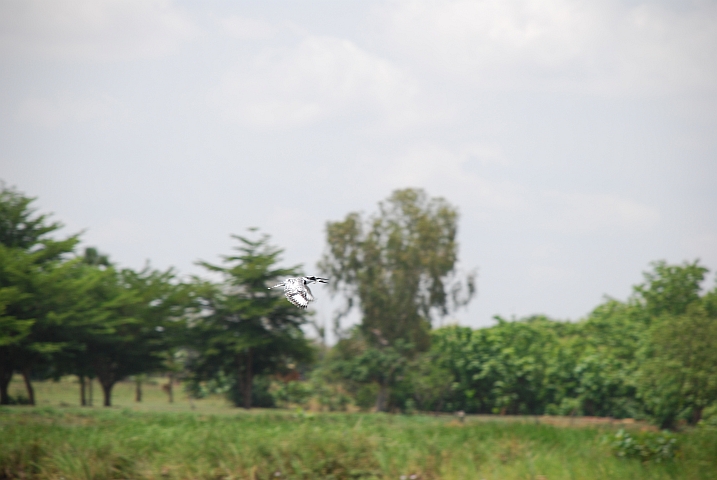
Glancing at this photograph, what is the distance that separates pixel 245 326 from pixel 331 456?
12512 millimetres

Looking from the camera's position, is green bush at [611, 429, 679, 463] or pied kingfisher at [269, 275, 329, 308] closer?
pied kingfisher at [269, 275, 329, 308]

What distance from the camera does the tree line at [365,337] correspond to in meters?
21.4

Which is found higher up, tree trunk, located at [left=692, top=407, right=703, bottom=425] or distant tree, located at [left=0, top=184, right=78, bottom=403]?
distant tree, located at [left=0, top=184, right=78, bottom=403]

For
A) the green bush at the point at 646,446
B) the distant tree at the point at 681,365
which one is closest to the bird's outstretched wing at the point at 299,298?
the green bush at the point at 646,446

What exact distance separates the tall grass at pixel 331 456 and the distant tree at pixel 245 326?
23.9 ft

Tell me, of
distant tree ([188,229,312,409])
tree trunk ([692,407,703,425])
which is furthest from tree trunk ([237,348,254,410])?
tree trunk ([692,407,703,425])

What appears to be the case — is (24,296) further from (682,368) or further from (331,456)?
(682,368)

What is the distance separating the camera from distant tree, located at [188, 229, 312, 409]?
2041 centimetres

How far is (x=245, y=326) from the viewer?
2312 cm

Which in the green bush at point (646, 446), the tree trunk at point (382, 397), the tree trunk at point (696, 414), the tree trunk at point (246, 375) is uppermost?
the tree trunk at point (246, 375)

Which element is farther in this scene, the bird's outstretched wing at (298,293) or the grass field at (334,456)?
the grass field at (334,456)

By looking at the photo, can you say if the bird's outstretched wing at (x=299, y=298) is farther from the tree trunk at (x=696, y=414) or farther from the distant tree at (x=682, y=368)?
the tree trunk at (x=696, y=414)

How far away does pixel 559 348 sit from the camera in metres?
27.7

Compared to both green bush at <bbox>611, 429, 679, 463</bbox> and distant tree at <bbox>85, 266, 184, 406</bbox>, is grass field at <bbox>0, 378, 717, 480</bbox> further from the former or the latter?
distant tree at <bbox>85, 266, 184, 406</bbox>
